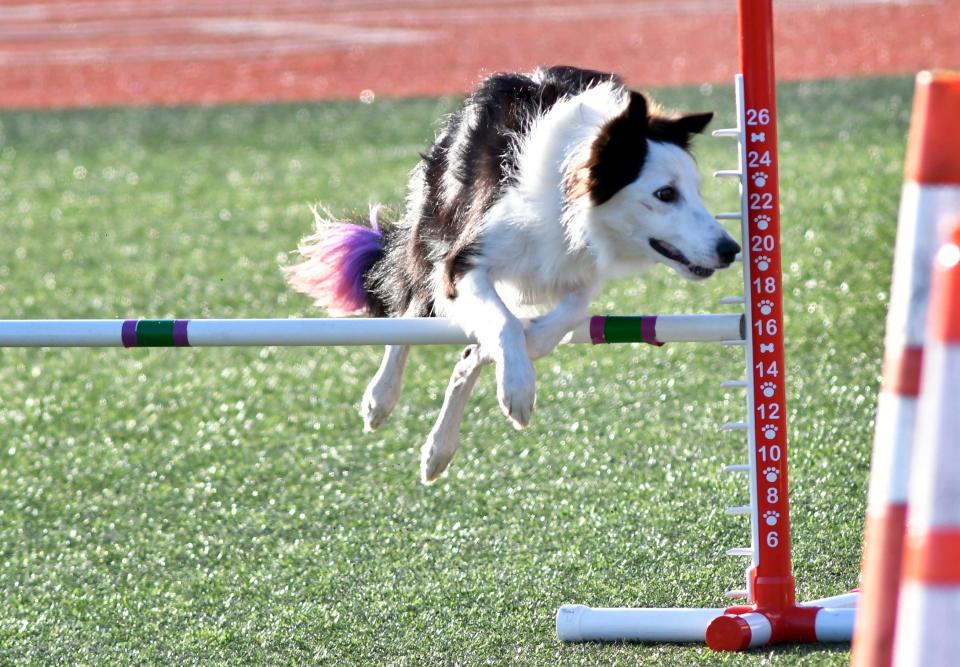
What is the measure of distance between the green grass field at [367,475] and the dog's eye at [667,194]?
3.22 ft

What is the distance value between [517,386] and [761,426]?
1.76 ft

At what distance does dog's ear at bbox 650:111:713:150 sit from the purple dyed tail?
3.78ft

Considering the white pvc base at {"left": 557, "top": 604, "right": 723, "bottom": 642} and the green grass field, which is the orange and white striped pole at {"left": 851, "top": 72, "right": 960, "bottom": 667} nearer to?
the green grass field

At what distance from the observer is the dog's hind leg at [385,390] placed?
392cm

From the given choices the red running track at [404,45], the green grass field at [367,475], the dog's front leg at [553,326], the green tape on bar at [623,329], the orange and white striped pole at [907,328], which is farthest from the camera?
the red running track at [404,45]

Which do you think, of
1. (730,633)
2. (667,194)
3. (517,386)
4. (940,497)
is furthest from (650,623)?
(940,497)

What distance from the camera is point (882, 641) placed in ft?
5.64

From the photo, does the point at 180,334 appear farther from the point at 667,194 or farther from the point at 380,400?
the point at 667,194

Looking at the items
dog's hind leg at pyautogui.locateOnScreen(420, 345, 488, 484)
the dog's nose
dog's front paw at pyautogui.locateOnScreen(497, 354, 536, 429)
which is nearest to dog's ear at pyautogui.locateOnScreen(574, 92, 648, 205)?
the dog's nose

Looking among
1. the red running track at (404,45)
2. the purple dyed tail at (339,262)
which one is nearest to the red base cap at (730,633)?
the purple dyed tail at (339,262)

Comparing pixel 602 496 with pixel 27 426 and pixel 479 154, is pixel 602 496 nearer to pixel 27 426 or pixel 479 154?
pixel 479 154

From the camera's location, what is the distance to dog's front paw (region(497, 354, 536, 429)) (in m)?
3.06

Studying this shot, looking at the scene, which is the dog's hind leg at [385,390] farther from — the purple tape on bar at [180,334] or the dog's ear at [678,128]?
the dog's ear at [678,128]

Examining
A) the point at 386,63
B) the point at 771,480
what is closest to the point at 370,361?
the point at 771,480
